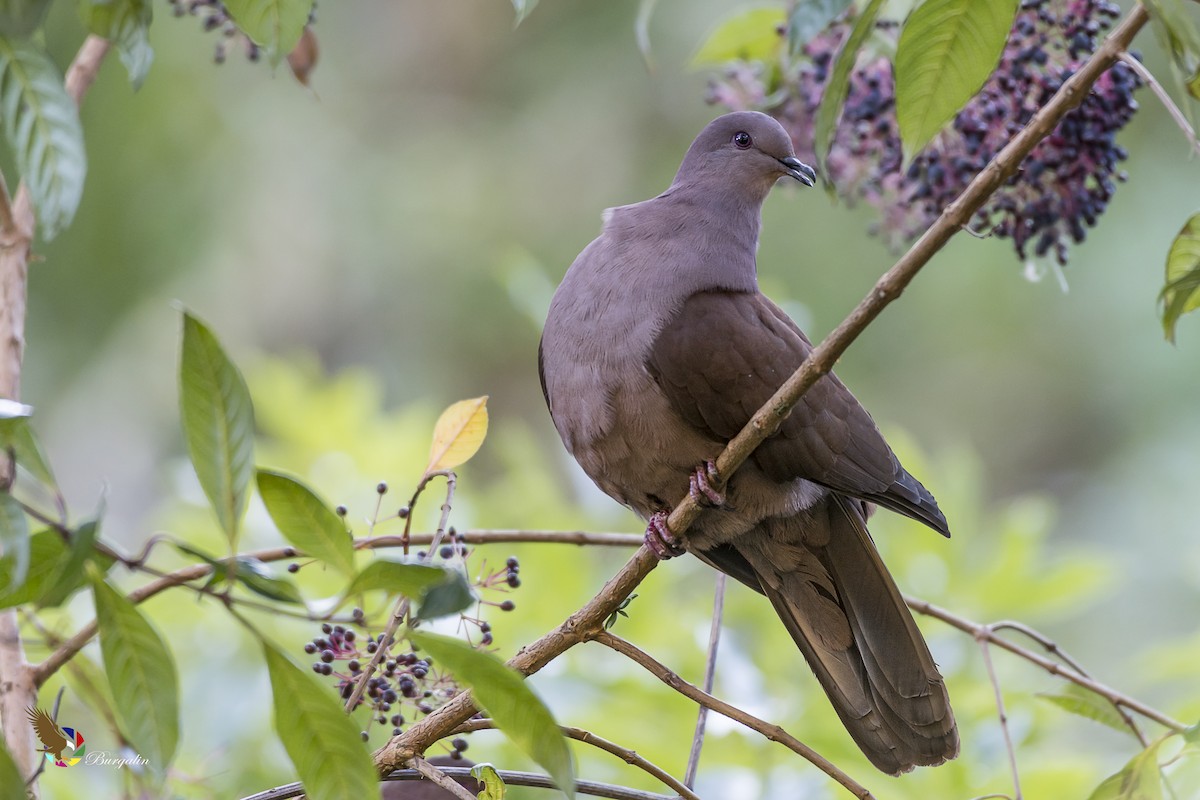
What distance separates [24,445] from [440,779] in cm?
61

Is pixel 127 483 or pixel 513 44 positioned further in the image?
pixel 513 44

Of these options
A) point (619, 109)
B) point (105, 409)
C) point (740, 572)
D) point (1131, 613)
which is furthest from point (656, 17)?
point (740, 572)

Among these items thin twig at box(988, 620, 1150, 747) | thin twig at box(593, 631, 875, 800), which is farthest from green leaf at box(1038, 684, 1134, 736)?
thin twig at box(593, 631, 875, 800)

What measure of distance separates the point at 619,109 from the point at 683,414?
27.7 feet

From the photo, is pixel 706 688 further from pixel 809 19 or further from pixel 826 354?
pixel 809 19

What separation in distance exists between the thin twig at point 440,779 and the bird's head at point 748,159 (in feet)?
4.91

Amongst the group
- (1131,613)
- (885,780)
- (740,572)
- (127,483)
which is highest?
(1131,613)

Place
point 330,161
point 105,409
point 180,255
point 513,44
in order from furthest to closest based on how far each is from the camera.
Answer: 1. point 513,44
2. point 330,161
3. point 105,409
4. point 180,255

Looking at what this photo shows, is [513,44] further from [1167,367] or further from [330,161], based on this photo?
[1167,367]

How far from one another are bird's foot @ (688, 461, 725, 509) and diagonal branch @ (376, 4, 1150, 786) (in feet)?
0.16

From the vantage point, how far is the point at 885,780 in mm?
2318

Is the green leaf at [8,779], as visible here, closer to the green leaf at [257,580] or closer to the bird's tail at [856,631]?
the green leaf at [257,580]

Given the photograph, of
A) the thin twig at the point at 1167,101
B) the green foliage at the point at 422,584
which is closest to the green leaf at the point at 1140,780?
the thin twig at the point at 1167,101

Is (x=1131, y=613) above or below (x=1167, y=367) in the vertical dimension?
below
